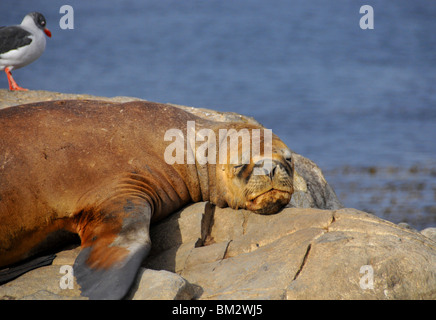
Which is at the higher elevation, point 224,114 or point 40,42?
point 40,42

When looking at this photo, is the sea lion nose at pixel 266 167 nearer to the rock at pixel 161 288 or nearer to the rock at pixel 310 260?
the rock at pixel 310 260

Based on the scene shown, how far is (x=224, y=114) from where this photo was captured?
845 centimetres

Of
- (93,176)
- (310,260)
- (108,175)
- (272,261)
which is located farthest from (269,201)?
(93,176)

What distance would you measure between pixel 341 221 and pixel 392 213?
234 inches

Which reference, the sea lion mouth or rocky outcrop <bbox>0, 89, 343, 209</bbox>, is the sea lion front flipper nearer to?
the sea lion mouth

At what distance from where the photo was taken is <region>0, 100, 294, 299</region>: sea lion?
5.38 meters

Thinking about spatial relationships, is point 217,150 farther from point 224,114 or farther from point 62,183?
point 224,114

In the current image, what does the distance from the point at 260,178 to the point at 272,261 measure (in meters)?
1.06

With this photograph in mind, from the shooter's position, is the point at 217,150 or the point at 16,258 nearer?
the point at 16,258

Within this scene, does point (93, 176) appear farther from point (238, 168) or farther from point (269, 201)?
point (269, 201)

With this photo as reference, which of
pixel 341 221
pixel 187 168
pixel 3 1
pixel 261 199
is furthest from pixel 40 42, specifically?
pixel 3 1

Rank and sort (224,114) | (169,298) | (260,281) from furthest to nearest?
(224,114) < (260,281) < (169,298)

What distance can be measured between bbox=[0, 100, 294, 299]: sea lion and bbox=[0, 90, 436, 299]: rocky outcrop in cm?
22

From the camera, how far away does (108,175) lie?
567cm
